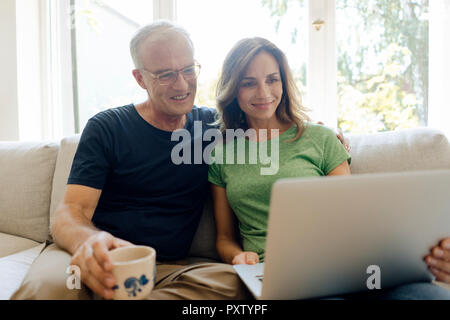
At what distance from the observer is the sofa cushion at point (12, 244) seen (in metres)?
1.39

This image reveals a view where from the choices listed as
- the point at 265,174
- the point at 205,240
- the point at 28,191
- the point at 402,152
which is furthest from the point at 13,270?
the point at 402,152

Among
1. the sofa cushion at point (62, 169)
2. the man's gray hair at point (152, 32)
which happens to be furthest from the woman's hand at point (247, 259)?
the sofa cushion at point (62, 169)

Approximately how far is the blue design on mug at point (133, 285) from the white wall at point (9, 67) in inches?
74.8

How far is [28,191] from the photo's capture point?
1503 mm

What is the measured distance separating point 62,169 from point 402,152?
136 centimetres

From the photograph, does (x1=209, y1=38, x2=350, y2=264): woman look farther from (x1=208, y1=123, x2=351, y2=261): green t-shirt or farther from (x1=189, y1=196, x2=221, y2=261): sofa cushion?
(x1=189, y1=196, x2=221, y2=261): sofa cushion

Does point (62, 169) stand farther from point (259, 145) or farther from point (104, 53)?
point (104, 53)

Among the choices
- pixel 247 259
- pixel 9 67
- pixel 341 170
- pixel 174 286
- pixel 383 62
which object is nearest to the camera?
pixel 174 286

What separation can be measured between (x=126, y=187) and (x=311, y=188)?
30.2 inches

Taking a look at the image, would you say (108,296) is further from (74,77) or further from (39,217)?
(74,77)

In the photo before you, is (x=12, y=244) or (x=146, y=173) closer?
(x=146, y=173)

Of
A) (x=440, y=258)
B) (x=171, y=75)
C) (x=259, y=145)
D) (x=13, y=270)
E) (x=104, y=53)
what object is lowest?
(x=13, y=270)

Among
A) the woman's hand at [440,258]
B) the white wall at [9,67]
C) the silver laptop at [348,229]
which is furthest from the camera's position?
the white wall at [9,67]

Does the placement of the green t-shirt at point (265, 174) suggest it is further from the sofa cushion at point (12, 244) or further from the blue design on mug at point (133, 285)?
the sofa cushion at point (12, 244)
